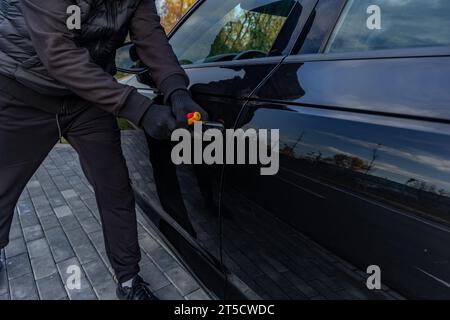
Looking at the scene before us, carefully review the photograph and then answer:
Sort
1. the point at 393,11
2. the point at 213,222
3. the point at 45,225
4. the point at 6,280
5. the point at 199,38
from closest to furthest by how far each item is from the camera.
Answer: the point at 393,11
the point at 213,222
the point at 6,280
the point at 199,38
the point at 45,225

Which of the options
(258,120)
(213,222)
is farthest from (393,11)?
(213,222)

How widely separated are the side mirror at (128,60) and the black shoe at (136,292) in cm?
127

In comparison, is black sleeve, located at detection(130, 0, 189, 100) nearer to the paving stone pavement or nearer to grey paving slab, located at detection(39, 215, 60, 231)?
the paving stone pavement

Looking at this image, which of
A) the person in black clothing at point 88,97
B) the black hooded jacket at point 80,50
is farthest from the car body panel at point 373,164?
the black hooded jacket at point 80,50

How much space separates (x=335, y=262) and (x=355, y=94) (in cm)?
48

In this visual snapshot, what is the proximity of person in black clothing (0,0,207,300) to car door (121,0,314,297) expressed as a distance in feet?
0.48

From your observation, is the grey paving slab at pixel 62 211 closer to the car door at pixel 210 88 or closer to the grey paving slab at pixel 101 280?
the grey paving slab at pixel 101 280

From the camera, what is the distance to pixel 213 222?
4.82 feet

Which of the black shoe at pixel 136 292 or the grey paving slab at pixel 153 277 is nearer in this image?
the black shoe at pixel 136 292

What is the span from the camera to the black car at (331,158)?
0.76 meters

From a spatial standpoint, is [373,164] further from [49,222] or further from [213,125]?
[49,222]

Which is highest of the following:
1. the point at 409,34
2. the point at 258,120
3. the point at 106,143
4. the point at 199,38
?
the point at 199,38

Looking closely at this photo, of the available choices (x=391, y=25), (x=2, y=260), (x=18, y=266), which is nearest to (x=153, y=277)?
(x=18, y=266)

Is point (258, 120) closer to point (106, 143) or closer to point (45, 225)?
point (106, 143)
